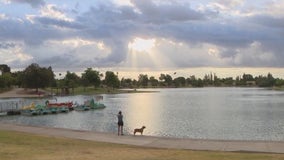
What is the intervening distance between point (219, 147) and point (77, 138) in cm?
1126

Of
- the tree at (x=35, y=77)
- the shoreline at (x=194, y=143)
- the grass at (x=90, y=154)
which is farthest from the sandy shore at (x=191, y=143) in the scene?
the tree at (x=35, y=77)

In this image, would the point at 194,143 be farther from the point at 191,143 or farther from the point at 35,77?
the point at 35,77

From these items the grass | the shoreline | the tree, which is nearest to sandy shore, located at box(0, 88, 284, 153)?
the shoreline

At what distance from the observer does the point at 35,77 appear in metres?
183

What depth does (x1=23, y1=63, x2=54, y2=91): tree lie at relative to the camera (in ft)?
598

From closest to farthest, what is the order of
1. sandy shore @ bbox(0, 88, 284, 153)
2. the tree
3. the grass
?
the grass
sandy shore @ bbox(0, 88, 284, 153)
the tree

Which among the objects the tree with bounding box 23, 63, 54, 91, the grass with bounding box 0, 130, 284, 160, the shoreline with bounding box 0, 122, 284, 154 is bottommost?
the shoreline with bounding box 0, 122, 284, 154

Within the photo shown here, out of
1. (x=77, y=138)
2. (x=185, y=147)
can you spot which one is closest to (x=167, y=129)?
(x=77, y=138)

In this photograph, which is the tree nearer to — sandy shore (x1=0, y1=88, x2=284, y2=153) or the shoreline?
sandy shore (x1=0, y1=88, x2=284, y2=153)

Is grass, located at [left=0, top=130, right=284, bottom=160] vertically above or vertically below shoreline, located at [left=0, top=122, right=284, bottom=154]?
above

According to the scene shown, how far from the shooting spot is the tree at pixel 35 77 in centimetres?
18225

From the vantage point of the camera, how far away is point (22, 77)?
190375 millimetres

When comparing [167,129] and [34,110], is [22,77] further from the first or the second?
[167,129]

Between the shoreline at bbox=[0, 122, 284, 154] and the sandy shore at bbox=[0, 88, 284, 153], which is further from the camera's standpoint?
the sandy shore at bbox=[0, 88, 284, 153]
